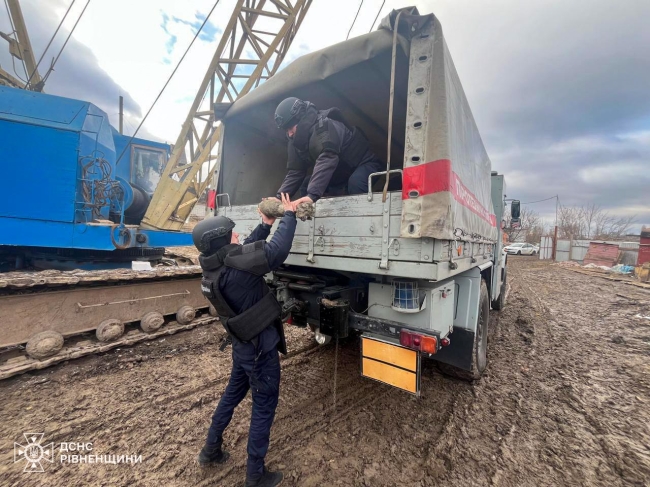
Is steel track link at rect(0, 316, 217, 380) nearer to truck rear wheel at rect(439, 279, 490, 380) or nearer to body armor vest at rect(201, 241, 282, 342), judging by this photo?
body armor vest at rect(201, 241, 282, 342)

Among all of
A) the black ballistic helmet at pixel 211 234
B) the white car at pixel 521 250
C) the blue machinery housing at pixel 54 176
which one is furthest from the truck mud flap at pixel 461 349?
the white car at pixel 521 250

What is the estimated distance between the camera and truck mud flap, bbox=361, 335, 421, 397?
6.72ft

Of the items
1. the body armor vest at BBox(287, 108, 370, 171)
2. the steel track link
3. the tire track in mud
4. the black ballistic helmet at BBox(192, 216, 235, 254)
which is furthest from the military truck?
the steel track link

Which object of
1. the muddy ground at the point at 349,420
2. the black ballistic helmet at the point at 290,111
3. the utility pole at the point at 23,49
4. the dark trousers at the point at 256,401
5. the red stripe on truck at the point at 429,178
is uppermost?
the utility pole at the point at 23,49

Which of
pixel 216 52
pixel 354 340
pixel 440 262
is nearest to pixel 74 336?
pixel 354 340

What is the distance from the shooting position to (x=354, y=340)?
4242mm

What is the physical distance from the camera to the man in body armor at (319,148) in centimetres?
246

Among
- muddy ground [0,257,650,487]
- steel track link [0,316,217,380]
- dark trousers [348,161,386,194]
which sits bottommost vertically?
muddy ground [0,257,650,487]

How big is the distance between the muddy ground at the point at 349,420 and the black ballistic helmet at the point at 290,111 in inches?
105

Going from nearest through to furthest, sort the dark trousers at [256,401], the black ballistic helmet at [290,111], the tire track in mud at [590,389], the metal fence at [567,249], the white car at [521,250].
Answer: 1. the dark trousers at [256,401]
2. the tire track in mud at [590,389]
3. the black ballistic helmet at [290,111]
4. the metal fence at [567,249]
5. the white car at [521,250]

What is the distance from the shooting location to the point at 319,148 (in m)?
2.54

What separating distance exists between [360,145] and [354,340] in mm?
2737

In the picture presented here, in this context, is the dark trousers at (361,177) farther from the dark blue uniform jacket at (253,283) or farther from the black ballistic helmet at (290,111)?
the dark blue uniform jacket at (253,283)

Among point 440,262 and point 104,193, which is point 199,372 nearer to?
point 440,262
